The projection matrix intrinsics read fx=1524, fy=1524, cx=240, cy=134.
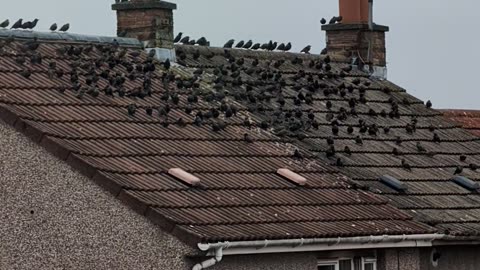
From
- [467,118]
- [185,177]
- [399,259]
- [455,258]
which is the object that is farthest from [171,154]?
[467,118]

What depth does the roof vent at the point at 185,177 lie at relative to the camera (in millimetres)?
16375

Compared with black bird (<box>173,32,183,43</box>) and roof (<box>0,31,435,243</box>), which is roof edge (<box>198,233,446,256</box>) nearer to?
roof (<box>0,31,435,243</box>)

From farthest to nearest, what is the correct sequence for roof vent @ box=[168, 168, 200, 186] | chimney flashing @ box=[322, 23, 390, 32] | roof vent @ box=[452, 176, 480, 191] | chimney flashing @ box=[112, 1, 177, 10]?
chimney flashing @ box=[322, 23, 390, 32], chimney flashing @ box=[112, 1, 177, 10], roof vent @ box=[452, 176, 480, 191], roof vent @ box=[168, 168, 200, 186]

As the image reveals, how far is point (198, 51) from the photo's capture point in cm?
2217

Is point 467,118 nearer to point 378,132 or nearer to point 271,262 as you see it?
point 378,132

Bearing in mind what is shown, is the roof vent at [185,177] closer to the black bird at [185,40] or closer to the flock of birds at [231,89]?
the flock of birds at [231,89]

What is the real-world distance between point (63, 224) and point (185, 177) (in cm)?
152

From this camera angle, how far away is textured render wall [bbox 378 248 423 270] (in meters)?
17.9

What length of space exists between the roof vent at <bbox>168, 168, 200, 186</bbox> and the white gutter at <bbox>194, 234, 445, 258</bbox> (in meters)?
1.16

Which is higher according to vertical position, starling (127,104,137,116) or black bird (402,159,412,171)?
starling (127,104,137,116)

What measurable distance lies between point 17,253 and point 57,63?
13.1 feet

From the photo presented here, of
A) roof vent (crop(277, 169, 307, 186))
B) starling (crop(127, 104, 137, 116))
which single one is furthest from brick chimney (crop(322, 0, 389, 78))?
starling (crop(127, 104, 137, 116))

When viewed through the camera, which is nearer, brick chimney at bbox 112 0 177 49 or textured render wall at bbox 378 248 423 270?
textured render wall at bbox 378 248 423 270

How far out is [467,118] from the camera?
25.1m
